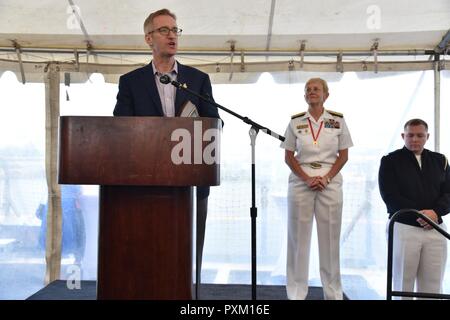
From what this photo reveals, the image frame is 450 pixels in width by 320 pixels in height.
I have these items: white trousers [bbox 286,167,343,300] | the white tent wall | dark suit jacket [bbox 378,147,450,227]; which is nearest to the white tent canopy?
the white tent wall

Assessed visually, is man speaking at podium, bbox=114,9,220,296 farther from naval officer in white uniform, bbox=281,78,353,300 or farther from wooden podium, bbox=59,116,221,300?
naval officer in white uniform, bbox=281,78,353,300

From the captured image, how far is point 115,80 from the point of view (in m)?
3.54

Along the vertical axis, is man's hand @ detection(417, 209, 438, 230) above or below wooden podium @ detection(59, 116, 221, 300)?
below

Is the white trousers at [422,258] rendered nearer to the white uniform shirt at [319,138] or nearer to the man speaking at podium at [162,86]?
the white uniform shirt at [319,138]

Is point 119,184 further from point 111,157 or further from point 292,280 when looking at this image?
point 292,280

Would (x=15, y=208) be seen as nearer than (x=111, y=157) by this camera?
No

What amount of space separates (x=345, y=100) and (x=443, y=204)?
3.49 feet

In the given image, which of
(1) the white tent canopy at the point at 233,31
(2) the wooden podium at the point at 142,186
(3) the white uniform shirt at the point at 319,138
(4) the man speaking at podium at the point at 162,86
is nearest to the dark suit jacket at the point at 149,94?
(4) the man speaking at podium at the point at 162,86

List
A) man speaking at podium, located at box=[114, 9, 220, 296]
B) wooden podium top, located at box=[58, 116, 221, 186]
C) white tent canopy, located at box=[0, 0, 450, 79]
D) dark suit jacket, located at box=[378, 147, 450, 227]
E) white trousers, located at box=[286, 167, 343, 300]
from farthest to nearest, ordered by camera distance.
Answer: white tent canopy, located at box=[0, 0, 450, 79]
dark suit jacket, located at box=[378, 147, 450, 227]
white trousers, located at box=[286, 167, 343, 300]
man speaking at podium, located at box=[114, 9, 220, 296]
wooden podium top, located at box=[58, 116, 221, 186]

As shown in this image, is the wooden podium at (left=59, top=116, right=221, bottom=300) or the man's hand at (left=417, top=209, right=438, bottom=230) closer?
the wooden podium at (left=59, top=116, right=221, bottom=300)

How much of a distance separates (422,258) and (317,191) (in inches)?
33.4

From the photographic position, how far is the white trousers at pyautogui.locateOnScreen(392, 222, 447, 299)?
111 inches
